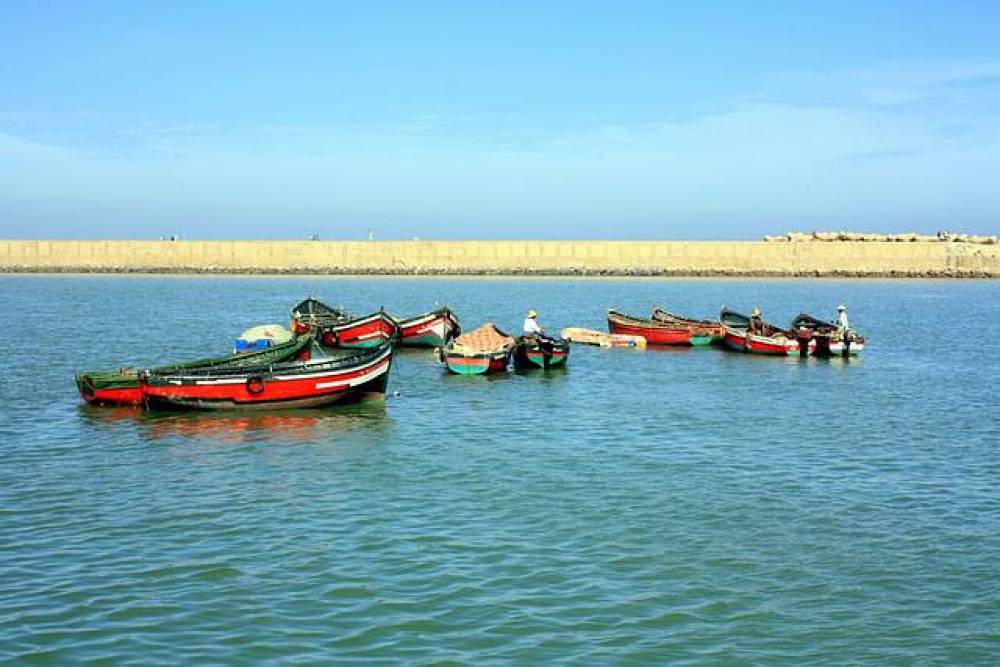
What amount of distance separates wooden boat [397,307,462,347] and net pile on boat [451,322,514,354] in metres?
6.68

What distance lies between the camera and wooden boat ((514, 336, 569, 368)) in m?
32.3

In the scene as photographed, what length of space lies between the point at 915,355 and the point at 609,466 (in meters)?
24.8

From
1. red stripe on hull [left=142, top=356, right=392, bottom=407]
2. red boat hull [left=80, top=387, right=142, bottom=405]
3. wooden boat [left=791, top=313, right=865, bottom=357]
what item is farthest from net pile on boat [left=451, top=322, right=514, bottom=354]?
wooden boat [left=791, top=313, right=865, bottom=357]

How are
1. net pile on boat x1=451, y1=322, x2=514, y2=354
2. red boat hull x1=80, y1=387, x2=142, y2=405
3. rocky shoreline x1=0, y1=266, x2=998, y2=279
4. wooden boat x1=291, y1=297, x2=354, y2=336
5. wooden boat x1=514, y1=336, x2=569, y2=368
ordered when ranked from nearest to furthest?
red boat hull x1=80, y1=387, x2=142, y2=405
net pile on boat x1=451, y1=322, x2=514, y2=354
wooden boat x1=514, y1=336, x2=569, y2=368
wooden boat x1=291, y1=297, x2=354, y2=336
rocky shoreline x1=0, y1=266, x2=998, y2=279

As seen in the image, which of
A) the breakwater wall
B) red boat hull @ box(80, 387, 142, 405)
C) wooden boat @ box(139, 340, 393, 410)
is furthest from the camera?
the breakwater wall

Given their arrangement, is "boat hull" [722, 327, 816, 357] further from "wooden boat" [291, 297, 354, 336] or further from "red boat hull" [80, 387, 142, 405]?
"red boat hull" [80, 387, 142, 405]

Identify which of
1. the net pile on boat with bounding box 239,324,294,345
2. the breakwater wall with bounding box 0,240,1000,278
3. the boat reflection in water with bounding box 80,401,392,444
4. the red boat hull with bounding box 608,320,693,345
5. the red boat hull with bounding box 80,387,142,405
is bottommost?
the boat reflection in water with bounding box 80,401,392,444

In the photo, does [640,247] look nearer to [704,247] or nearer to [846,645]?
[704,247]

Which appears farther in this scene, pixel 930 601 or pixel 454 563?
pixel 454 563

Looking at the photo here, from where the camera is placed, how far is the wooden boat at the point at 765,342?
3794 cm

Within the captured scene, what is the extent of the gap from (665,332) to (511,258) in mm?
70763

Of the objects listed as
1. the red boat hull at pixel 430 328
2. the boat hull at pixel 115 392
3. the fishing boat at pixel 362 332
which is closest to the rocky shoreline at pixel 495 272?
the red boat hull at pixel 430 328

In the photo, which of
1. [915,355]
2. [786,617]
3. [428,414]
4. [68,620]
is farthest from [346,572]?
[915,355]

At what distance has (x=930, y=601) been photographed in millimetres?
11789
